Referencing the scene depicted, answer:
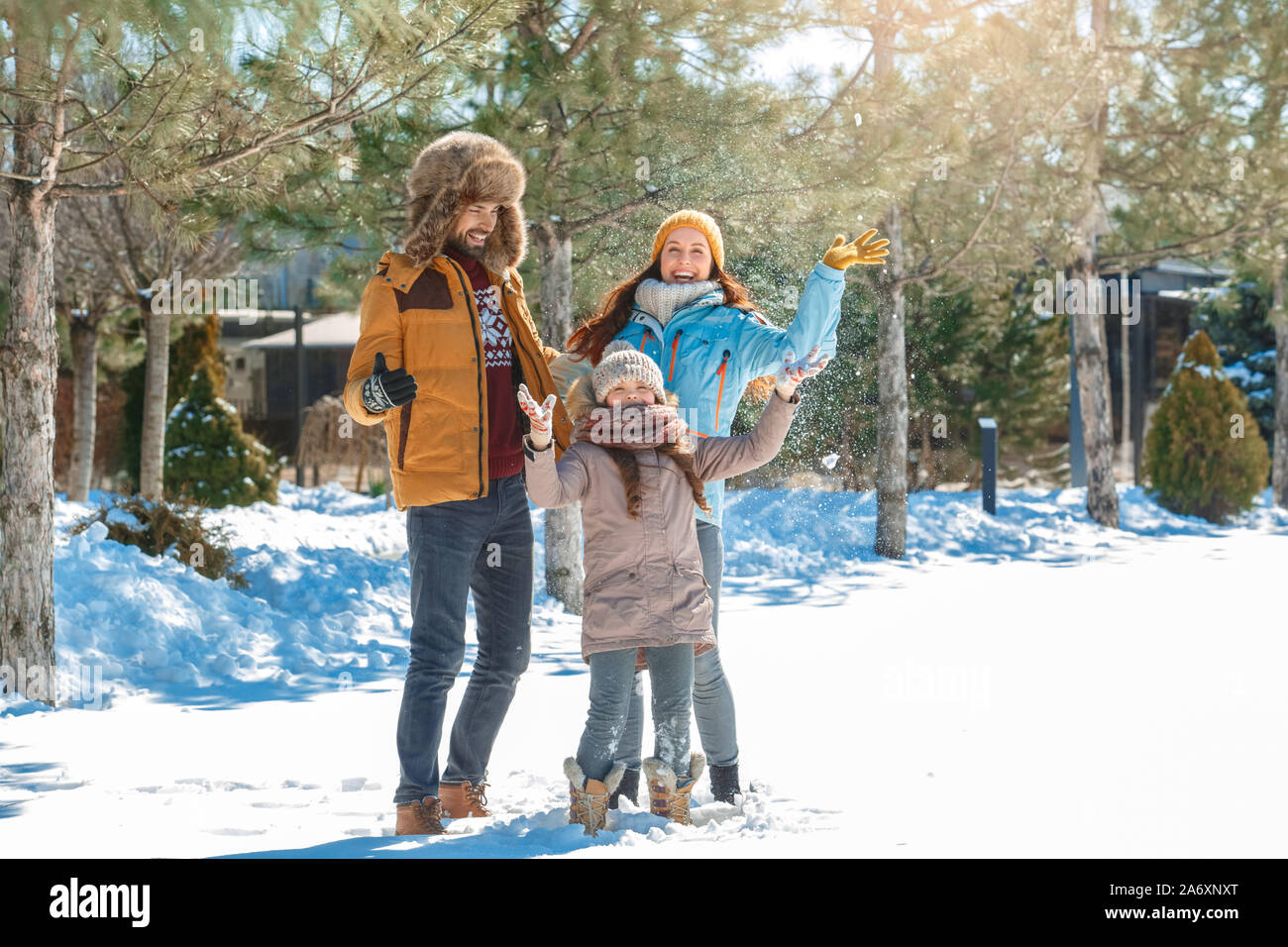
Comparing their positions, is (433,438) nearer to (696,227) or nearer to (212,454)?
(696,227)

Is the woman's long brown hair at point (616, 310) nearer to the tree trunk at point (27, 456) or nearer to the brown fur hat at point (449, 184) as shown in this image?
the brown fur hat at point (449, 184)

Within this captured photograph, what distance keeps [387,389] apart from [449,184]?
67 cm

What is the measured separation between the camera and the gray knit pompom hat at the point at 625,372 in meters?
3.53

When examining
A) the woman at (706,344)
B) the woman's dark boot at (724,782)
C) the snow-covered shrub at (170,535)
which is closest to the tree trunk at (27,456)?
the snow-covered shrub at (170,535)

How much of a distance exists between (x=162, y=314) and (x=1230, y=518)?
11.7 m

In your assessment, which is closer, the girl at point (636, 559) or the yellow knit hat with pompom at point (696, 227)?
the girl at point (636, 559)

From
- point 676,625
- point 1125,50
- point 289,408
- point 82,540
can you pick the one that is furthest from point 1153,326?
point 676,625

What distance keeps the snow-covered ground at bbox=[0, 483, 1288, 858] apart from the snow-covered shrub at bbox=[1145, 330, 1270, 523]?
16.3 feet

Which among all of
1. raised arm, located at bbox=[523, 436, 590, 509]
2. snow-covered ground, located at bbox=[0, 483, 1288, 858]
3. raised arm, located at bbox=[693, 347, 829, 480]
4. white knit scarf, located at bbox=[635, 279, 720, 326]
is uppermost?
white knit scarf, located at bbox=[635, 279, 720, 326]

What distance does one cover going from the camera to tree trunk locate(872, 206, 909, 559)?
11.6 m

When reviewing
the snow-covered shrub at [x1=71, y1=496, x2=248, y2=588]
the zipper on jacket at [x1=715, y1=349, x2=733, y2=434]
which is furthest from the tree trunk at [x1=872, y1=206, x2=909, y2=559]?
the zipper on jacket at [x1=715, y1=349, x2=733, y2=434]

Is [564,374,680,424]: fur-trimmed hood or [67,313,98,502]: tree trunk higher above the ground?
[67,313,98,502]: tree trunk

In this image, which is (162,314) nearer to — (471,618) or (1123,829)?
(471,618)

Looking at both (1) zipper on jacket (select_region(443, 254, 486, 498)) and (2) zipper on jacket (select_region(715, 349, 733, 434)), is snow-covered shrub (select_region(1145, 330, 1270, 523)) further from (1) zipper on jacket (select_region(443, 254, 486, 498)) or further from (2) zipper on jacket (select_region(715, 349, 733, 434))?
(1) zipper on jacket (select_region(443, 254, 486, 498))
